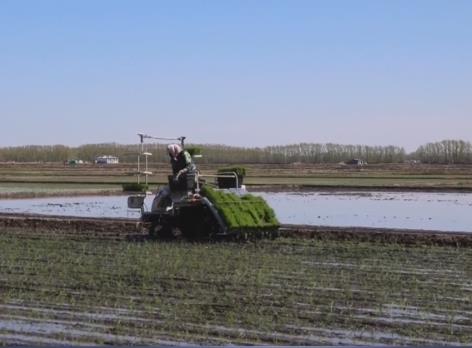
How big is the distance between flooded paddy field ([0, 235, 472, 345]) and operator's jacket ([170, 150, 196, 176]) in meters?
1.81

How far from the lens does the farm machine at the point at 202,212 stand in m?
19.3

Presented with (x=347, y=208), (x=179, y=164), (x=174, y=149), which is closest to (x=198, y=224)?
(x=179, y=164)

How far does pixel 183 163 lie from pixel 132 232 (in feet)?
11.8

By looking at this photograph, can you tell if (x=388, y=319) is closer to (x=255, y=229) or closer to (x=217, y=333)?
(x=217, y=333)

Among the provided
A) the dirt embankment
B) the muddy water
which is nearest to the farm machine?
the dirt embankment

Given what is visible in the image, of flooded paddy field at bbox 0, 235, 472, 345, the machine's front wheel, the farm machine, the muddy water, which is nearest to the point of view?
flooded paddy field at bbox 0, 235, 472, 345

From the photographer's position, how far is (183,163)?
19438mm

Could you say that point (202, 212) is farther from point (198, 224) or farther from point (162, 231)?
point (162, 231)

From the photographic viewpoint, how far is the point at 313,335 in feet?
31.1

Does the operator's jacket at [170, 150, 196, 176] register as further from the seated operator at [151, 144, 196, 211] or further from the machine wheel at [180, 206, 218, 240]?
the machine wheel at [180, 206, 218, 240]

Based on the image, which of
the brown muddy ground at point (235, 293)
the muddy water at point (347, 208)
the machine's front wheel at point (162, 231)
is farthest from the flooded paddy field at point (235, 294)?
the muddy water at point (347, 208)

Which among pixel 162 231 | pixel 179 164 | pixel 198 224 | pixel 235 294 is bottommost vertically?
pixel 235 294

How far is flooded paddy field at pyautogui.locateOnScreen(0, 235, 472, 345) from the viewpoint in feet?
31.4

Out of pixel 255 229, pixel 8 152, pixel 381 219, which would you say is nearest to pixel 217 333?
pixel 255 229
